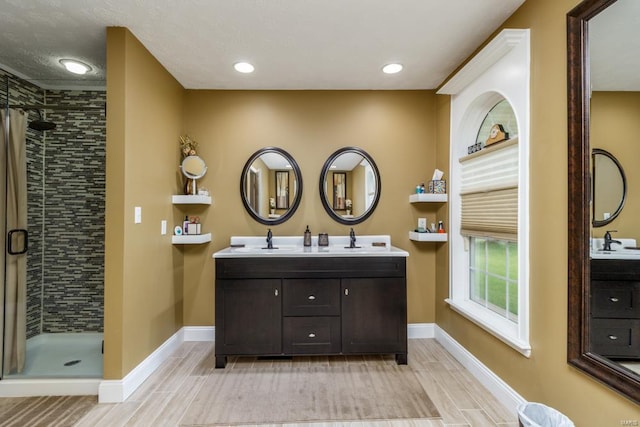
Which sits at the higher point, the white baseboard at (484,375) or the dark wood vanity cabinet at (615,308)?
the dark wood vanity cabinet at (615,308)

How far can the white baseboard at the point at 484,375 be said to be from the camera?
2.08 m

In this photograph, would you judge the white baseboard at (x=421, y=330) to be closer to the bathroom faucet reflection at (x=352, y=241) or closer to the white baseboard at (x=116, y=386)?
the white baseboard at (x=116, y=386)

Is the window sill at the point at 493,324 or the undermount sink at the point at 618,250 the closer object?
the undermount sink at the point at 618,250

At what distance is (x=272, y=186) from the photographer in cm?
332

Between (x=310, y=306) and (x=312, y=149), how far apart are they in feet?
5.31

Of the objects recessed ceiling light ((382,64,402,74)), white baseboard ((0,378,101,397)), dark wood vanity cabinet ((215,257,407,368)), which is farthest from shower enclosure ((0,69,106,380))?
recessed ceiling light ((382,64,402,74))

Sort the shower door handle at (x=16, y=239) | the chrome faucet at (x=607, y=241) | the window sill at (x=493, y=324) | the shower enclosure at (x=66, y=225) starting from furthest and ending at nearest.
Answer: the shower enclosure at (x=66, y=225) → the shower door handle at (x=16, y=239) → the window sill at (x=493, y=324) → the chrome faucet at (x=607, y=241)

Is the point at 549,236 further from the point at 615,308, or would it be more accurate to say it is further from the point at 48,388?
the point at 48,388

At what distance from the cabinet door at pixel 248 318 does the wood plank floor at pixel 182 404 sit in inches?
8.8

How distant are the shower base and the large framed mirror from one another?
3.09m

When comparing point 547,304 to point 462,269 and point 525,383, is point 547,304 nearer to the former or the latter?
point 525,383

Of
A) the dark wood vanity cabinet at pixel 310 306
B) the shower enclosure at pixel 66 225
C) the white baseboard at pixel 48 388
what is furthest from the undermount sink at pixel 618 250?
the shower enclosure at pixel 66 225

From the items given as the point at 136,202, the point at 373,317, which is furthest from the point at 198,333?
the point at 373,317

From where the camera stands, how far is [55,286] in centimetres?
312
